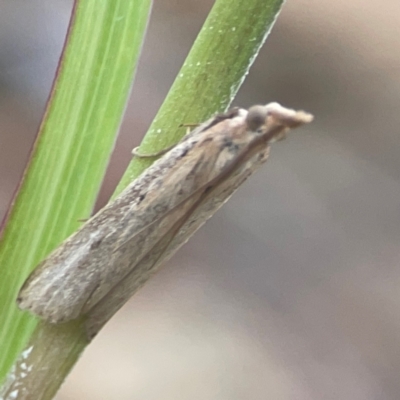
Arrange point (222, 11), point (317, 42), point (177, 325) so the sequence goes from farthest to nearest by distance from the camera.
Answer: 1. point (317, 42)
2. point (177, 325)
3. point (222, 11)

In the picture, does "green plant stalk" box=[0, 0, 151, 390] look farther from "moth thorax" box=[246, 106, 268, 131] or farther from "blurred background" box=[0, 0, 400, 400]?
"blurred background" box=[0, 0, 400, 400]

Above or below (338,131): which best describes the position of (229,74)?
below

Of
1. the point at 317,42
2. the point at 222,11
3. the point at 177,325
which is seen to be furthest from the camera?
the point at 317,42

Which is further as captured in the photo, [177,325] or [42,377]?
[177,325]

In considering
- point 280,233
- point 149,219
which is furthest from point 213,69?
point 280,233

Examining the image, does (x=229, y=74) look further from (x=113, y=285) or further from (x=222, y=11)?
(x=113, y=285)

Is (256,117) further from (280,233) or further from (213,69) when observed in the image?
(280,233)

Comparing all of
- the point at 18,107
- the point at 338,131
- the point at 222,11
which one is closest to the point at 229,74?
the point at 222,11
